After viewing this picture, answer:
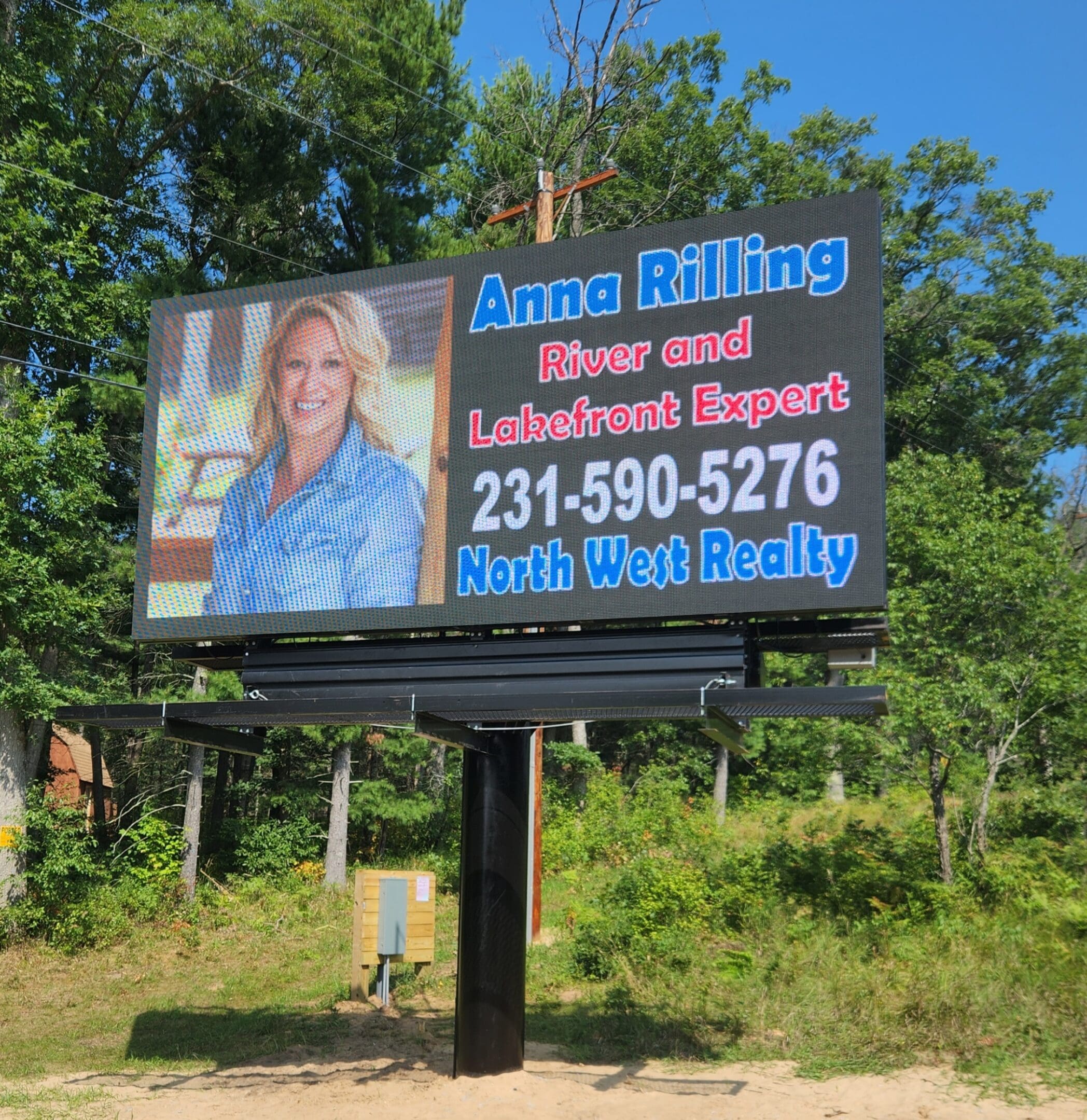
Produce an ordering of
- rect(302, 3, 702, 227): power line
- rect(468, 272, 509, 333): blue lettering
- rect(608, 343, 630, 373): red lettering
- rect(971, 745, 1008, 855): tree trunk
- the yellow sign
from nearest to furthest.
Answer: rect(608, 343, 630, 373): red lettering → rect(468, 272, 509, 333): blue lettering → the yellow sign → rect(971, 745, 1008, 855): tree trunk → rect(302, 3, 702, 227): power line

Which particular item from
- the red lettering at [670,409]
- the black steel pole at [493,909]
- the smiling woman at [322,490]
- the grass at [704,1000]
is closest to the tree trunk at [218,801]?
the grass at [704,1000]

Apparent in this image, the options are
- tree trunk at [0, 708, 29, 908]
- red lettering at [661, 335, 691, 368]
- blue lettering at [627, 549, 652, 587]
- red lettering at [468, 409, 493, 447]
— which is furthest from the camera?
tree trunk at [0, 708, 29, 908]

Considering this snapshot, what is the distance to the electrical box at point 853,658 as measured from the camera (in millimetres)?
7539

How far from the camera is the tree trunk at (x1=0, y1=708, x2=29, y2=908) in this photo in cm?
1717

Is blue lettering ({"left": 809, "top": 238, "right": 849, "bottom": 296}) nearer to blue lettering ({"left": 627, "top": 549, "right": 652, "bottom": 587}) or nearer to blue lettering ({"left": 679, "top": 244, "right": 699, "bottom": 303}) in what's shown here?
blue lettering ({"left": 679, "top": 244, "right": 699, "bottom": 303})

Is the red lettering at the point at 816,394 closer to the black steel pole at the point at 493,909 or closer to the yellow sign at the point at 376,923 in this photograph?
the black steel pole at the point at 493,909

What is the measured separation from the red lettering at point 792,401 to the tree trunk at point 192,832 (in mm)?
15122

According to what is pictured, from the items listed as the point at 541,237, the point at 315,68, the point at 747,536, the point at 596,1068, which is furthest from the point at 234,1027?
the point at 315,68

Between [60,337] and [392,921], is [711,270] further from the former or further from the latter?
[60,337]

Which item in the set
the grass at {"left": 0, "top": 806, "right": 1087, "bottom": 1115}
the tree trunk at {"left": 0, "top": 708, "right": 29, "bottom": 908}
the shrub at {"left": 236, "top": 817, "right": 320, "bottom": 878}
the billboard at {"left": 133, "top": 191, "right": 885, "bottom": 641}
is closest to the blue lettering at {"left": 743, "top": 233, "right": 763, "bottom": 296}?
the billboard at {"left": 133, "top": 191, "right": 885, "bottom": 641}

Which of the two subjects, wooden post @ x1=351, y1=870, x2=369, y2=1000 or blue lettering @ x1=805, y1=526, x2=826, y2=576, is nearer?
blue lettering @ x1=805, y1=526, x2=826, y2=576

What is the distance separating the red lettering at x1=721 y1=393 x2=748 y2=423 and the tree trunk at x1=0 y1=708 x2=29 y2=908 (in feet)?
43.9

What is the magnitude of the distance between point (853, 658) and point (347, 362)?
4.45 m

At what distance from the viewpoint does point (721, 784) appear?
98.1 ft
